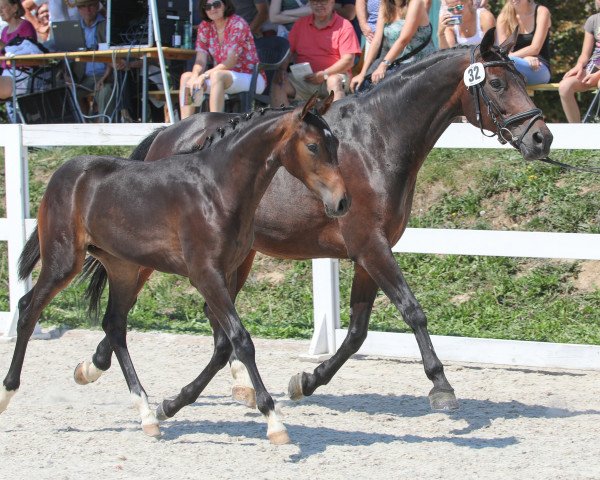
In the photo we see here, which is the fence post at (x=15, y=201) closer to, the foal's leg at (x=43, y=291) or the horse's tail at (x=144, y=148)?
the horse's tail at (x=144, y=148)

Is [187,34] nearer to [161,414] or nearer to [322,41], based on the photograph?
[322,41]

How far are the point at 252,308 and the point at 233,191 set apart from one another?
158 inches

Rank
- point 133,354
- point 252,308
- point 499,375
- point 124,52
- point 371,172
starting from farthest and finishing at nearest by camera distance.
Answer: point 124,52 → point 252,308 → point 133,354 → point 499,375 → point 371,172

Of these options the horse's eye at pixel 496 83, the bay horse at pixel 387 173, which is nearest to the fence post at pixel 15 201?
the bay horse at pixel 387 173

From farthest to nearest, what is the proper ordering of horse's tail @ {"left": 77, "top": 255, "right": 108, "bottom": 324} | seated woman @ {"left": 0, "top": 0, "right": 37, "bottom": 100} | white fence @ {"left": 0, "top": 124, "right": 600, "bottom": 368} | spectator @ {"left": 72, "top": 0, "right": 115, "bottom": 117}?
seated woman @ {"left": 0, "top": 0, "right": 37, "bottom": 100} < spectator @ {"left": 72, "top": 0, "right": 115, "bottom": 117} < white fence @ {"left": 0, "top": 124, "right": 600, "bottom": 368} < horse's tail @ {"left": 77, "top": 255, "right": 108, "bottom": 324}

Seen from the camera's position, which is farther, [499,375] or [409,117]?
[499,375]

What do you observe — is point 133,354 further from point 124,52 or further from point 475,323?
point 124,52

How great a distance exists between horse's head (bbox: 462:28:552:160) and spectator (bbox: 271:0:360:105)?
3918mm

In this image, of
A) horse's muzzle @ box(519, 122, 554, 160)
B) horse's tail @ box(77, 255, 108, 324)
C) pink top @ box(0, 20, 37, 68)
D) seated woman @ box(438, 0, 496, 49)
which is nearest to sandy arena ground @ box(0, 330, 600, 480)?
horse's tail @ box(77, 255, 108, 324)

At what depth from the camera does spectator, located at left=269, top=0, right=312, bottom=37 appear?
10820 millimetres

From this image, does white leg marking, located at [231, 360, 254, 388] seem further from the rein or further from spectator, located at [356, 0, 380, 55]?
spectator, located at [356, 0, 380, 55]

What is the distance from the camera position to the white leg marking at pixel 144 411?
5281mm

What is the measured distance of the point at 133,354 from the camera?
7633mm

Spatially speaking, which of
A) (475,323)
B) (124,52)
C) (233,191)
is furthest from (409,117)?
(124,52)
